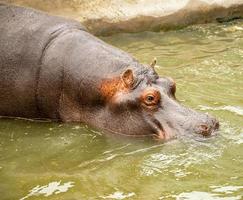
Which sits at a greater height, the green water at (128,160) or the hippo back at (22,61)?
the hippo back at (22,61)

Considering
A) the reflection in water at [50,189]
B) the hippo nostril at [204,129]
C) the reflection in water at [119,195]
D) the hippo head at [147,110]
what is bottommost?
the reflection in water at [119,195]

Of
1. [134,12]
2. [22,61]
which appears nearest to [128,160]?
[22,61]

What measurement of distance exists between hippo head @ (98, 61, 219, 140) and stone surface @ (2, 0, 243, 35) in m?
3.57

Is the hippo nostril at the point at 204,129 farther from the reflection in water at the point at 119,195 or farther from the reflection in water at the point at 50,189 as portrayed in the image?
the reflection in water at the point at 50,189

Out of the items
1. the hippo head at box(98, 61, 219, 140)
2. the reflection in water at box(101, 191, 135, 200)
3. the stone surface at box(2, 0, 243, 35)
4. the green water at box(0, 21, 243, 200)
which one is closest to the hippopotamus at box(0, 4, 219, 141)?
the hippo head at box(98, 61, 219, 140)

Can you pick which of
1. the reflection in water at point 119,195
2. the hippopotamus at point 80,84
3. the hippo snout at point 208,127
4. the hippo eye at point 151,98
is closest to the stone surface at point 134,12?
the hippopotamus at point 80,84

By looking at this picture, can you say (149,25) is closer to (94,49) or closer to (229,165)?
(94,49)

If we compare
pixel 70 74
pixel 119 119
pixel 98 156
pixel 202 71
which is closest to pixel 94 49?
pixel 70 74

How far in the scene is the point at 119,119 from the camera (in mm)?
5492

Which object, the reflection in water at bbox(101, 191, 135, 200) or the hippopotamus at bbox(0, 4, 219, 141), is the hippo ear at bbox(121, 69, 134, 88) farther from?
the reflection in water at bbox(101, 191, 135, 200)

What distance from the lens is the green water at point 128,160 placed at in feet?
13.6

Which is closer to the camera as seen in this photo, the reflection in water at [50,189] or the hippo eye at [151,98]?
the reflection in water at [50,189]

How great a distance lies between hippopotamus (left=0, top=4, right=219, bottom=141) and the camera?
5.34m

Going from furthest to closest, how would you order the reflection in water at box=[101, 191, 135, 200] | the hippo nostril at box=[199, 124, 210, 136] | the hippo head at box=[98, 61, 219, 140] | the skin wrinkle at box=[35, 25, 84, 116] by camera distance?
the skin wrinkle at box=[35, 25, 84, 116] → the hippo head at box=[98, 61, 219, 140] → the hippo nostril at box=[199, 124, 210, 136] → the reflection in water at box=[101, 191, 135, 200]
